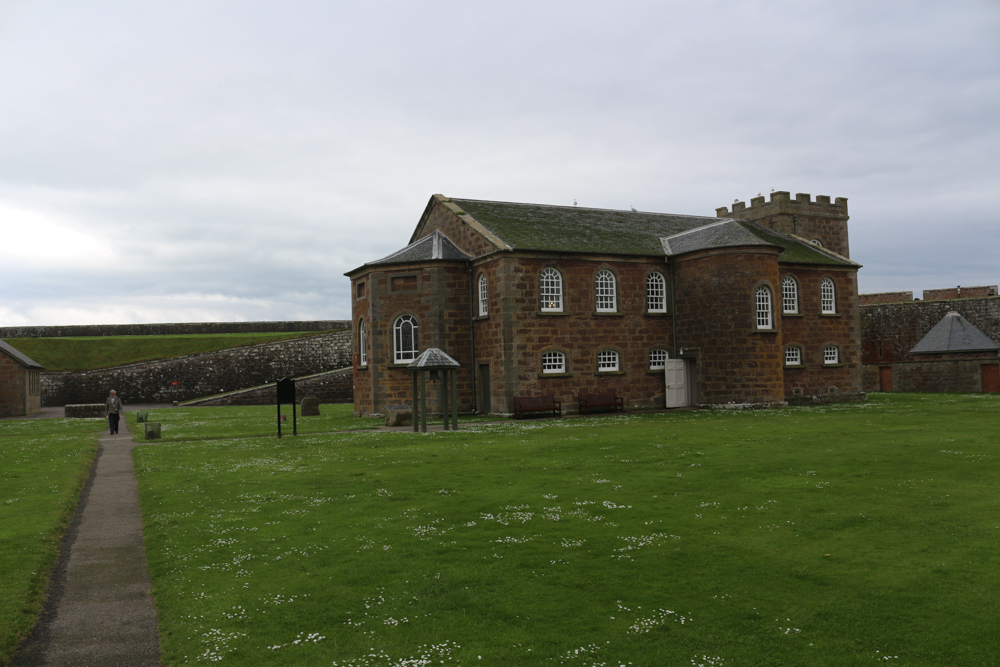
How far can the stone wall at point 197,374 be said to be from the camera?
5453 centimetres

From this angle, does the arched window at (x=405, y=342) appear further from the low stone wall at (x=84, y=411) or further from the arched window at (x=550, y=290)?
the low stone wall at (x=84, y=411)

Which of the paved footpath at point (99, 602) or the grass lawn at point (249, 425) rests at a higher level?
the grass lawn at point (249, 425)

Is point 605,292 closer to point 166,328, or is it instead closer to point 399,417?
point 399,417

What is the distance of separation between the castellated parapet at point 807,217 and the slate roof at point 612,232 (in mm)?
1713

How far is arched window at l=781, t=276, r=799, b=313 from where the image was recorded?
125ft

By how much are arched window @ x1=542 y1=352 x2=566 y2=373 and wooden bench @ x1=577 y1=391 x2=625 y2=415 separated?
56.9 inches

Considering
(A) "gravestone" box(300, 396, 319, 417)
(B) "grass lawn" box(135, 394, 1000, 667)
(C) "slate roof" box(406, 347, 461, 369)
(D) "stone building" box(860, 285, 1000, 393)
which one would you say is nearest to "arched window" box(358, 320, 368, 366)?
(A) "gravestone" box(300, 396, 319, 417)

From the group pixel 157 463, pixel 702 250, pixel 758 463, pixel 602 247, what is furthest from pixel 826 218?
pixel 157 463

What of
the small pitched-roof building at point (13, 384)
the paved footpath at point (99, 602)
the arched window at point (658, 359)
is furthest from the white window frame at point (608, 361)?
the small pitched-roof building at point (13, 384)

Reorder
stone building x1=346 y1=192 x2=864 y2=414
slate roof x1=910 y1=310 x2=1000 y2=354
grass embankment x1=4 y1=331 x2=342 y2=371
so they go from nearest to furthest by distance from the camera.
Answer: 1. stone building x1=346 y1=192 x2=864 y2=414
2. slate roof x1=910 y1=310 x2=1000 y2=354
3. grass embankment x1=4 y1=331 x2=342 y2=371

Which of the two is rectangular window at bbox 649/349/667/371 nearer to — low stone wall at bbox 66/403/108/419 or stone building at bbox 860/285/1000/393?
stone building at bbox 860/285/1000/393

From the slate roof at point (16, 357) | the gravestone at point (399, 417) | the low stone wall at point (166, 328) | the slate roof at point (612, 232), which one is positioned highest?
the slate roof at point (612, 232)

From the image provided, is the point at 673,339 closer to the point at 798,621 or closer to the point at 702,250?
the point at 702,250

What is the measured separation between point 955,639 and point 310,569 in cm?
667
